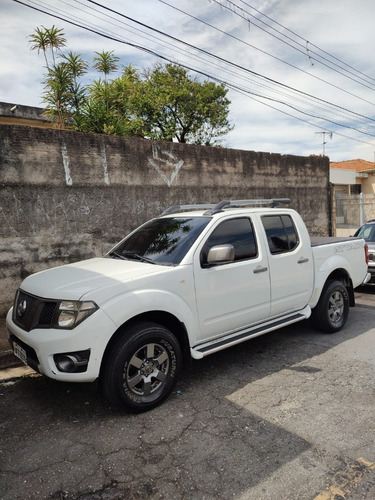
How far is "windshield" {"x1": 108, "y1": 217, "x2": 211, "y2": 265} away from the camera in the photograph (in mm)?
3727

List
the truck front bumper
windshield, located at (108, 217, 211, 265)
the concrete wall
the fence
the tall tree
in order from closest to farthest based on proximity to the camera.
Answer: the truck front bumper < windshield, located at (108, 217, 211, 265) < the concrete wall < the fence < the tall tree

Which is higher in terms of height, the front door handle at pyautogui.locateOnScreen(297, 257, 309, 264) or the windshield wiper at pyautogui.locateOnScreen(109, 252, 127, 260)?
the windshield wiper at pyautogui.locateOnScreen(109, 252, 127, 260)

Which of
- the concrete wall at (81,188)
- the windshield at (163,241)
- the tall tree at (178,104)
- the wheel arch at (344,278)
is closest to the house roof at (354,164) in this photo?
the tall tree at (178,104)

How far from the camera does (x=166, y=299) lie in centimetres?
330

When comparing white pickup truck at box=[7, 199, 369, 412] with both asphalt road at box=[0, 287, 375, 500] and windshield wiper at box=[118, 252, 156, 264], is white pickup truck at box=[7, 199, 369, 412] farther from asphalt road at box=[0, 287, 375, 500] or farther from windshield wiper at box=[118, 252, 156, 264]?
asphalt road at box=[0, 287, 375, 500]

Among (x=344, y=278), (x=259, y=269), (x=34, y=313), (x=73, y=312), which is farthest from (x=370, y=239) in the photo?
(x=34, y=313)

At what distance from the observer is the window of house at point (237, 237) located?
12.9ft

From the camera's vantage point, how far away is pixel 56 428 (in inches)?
119

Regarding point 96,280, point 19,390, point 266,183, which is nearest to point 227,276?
point 96,280

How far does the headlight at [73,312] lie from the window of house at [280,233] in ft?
7.56

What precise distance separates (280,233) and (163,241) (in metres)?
1.54

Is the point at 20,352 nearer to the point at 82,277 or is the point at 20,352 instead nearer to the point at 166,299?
the point at 82,277

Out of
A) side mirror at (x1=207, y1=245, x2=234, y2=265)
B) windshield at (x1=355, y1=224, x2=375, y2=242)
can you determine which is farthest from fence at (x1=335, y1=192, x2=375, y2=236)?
side mirror at (x1=207, y1=245, x2=234, y2=265)

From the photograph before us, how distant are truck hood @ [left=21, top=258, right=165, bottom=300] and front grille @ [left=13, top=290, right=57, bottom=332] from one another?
6 centimetres
